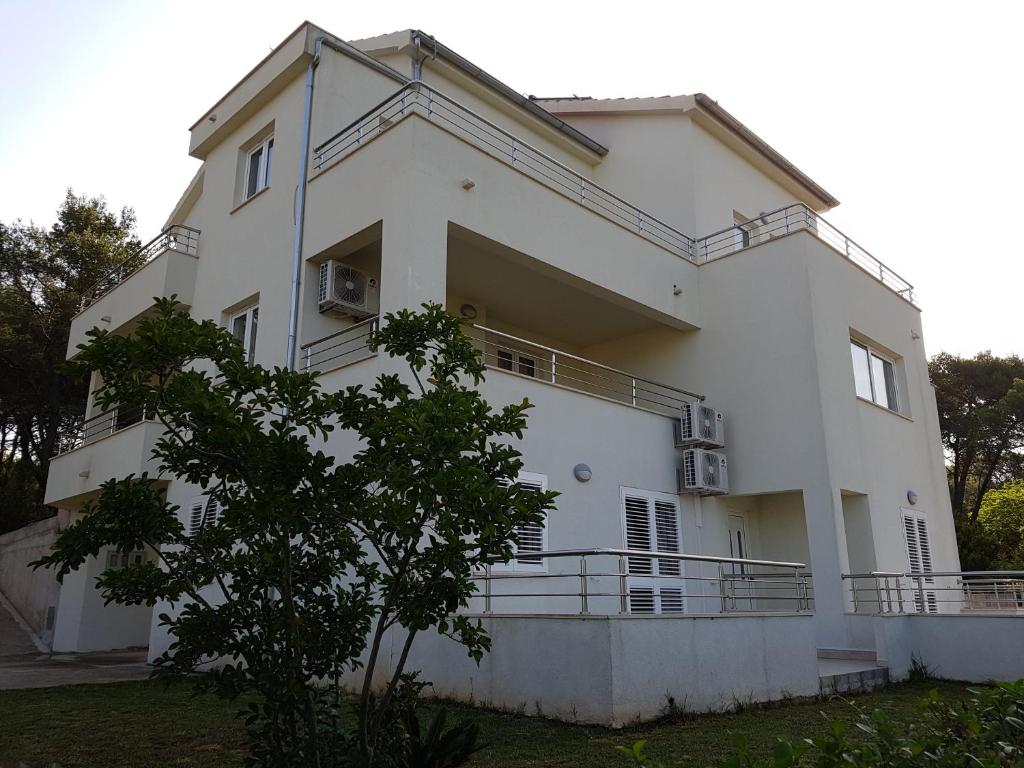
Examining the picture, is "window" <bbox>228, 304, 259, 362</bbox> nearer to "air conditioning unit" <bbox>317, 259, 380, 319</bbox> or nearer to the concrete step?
"air conditioning unit" <bbox>317, 259, 380, 319</bbox>

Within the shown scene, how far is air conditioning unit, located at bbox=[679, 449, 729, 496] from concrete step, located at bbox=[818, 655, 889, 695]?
3.17 meters

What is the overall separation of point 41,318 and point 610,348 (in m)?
20.6

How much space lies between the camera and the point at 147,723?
8.05 metres

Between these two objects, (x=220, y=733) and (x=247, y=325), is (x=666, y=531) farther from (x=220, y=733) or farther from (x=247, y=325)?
(x=247, y=325)

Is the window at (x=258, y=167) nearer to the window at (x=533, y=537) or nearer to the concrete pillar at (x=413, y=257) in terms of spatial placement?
the concrete pillar at (x=413, y=257)

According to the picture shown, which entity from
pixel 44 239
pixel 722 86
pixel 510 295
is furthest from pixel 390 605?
pixel 44 239

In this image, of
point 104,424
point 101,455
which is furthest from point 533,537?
point 104,424

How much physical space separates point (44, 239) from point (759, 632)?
28.3 m

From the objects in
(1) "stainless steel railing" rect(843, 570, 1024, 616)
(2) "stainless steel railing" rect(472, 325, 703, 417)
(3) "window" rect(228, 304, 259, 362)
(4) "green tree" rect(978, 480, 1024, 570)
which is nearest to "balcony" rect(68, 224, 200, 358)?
(3) "window" rect(228, 304, 259, 362)

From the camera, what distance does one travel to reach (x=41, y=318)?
26.5 meters

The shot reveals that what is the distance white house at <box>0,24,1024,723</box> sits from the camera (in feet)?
32.7

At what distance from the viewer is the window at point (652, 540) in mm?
12477

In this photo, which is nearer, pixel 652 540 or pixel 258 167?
pixel 652 540

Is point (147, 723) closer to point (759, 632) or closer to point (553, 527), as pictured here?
point (553, 527)
